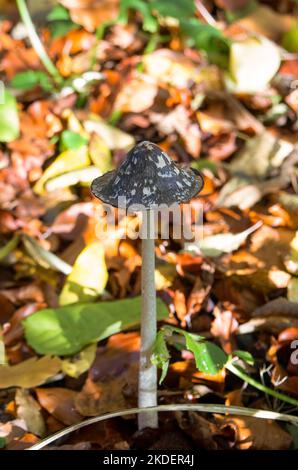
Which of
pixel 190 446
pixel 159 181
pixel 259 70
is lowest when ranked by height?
pixel 190 446

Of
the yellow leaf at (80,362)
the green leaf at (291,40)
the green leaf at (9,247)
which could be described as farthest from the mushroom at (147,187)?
the green leaf at (291,40)

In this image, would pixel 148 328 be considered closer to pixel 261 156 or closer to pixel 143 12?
pixel 261 156

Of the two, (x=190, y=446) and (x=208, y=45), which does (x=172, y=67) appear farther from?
(x=190, y=446)

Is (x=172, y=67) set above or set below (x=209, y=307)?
above

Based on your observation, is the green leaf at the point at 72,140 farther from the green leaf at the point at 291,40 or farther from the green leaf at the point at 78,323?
the green leaf at the point at 291,40

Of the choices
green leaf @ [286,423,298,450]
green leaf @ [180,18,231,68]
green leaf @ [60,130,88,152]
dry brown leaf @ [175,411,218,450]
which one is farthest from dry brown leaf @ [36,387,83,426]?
green leaf @ [180,18,231,68]

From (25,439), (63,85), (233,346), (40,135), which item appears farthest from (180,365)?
(63,85)
